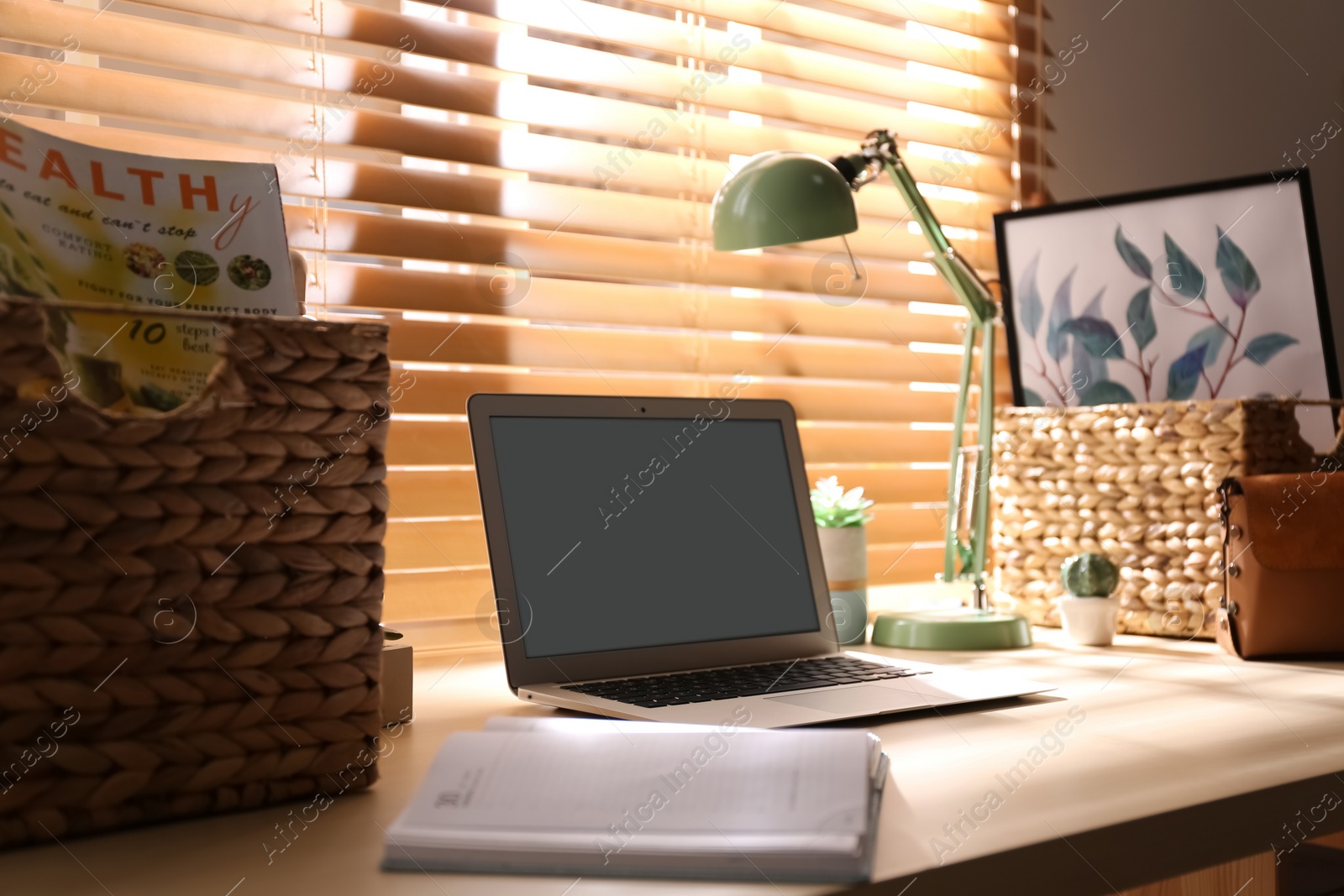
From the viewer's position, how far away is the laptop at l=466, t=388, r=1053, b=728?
0.93m

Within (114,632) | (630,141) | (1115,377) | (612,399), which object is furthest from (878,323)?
(114,632)

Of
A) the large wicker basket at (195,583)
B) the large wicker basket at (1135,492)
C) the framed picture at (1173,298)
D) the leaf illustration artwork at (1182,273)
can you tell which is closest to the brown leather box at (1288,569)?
the large wicker basket at (1135,492)

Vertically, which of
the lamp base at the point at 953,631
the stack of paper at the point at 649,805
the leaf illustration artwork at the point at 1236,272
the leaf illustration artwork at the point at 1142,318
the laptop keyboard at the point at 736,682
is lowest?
the lamp base at the point at 953,631

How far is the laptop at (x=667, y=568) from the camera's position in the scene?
93 cm

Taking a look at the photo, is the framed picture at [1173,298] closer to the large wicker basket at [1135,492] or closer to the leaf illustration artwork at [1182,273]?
the leaf illustration artwork at [1182,273]

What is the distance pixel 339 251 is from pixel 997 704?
0.79 m

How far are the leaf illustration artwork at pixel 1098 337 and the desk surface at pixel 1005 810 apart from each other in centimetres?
70

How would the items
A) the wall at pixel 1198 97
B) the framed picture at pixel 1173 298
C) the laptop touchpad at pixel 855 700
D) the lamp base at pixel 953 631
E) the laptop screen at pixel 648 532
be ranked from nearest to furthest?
the laptop touchpad at pixel 855 700
the laptop screen at pixel 648 532
the lamp base at pixel 953 631
the framed picture at pixel 1173 298
the wall at pixel 1198 97

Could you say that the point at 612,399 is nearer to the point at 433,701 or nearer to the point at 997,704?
the point at 433,701

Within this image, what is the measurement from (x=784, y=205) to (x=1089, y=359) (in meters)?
0.65

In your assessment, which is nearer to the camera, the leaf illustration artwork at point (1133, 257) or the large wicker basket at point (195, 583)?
the large wicker basket at point (195, 583)

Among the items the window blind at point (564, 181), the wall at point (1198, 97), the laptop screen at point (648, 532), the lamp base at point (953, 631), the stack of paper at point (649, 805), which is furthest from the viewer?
the wall at point (1198, 97)

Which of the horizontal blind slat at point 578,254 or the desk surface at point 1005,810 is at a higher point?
the horizontal blind slat at point 578,254

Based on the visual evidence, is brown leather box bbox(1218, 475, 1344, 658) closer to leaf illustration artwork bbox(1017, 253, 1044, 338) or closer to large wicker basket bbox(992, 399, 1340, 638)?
large wicker basket bbox(992, 399, 1340, 638)
